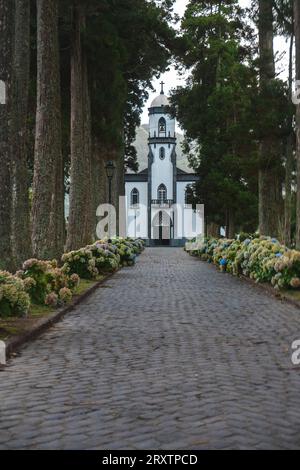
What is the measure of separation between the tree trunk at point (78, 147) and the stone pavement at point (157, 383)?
37.2 feet

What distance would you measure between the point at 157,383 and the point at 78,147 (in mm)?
17555

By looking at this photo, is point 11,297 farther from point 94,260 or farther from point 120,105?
point 120,105

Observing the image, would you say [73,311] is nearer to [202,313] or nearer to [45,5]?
[202,313]

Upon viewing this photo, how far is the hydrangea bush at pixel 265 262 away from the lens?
15461 mm

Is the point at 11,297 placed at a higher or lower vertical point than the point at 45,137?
lower

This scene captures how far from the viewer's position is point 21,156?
53.1ft

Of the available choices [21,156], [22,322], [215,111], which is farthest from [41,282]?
[215,111]

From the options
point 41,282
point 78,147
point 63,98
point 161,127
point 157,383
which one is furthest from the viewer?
point 161,127

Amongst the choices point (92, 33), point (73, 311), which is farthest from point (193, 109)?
point (73, 311)

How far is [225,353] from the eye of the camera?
8.43 m

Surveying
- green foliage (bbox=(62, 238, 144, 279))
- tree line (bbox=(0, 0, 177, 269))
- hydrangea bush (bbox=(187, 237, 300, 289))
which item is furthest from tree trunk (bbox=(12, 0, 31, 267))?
hydrangea bush (bbox=(187, 237, 300, 289))

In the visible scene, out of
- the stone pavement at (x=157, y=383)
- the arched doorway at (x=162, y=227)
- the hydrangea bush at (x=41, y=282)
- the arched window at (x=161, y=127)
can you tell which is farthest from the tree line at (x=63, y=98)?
the arched window at (x=161, y=127)

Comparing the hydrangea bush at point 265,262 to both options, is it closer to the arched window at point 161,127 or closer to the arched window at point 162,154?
the arched window at point 162,154

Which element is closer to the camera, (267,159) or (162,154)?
(267,159)
